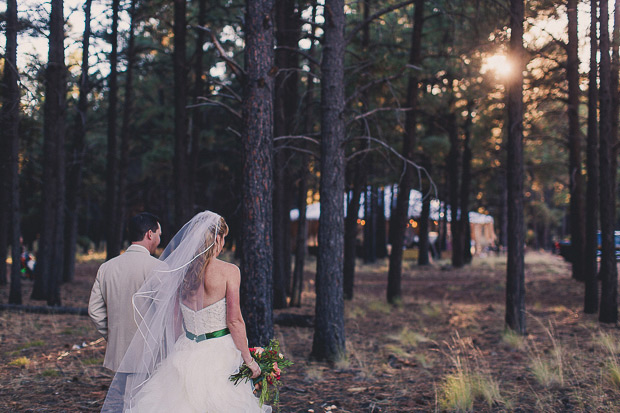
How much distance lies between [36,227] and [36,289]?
23630mm

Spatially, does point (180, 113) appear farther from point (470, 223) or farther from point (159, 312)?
point (470, 223)

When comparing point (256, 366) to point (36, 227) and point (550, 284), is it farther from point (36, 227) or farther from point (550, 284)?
point (36, 227)

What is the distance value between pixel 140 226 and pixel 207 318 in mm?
1014

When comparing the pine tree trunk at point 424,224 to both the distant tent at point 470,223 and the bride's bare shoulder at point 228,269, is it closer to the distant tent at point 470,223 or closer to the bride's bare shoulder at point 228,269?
the distant tent at point 470,223

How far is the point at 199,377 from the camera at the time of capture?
468 cm

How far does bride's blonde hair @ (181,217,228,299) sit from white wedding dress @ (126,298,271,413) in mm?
189

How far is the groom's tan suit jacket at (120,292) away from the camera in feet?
16.6

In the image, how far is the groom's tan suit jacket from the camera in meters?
5.05

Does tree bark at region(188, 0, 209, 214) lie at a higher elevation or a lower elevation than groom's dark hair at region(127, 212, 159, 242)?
higher

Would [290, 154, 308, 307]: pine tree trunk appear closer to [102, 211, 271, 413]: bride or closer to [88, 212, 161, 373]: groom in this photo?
[88, 212, 161, 373]: groom

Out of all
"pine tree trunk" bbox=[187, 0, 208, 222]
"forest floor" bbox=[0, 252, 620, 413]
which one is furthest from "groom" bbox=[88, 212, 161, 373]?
"pine tree trunk" bbox=[187, 0, 208, 222]

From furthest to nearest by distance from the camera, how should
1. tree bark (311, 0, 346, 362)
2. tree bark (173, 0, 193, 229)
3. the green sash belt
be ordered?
tree bark (173, 0, 193, 229) → tree bark (311, 0, 346, 362) → the green sash belt

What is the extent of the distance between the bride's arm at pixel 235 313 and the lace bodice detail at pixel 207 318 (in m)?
0.07

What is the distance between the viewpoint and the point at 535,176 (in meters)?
31.7
